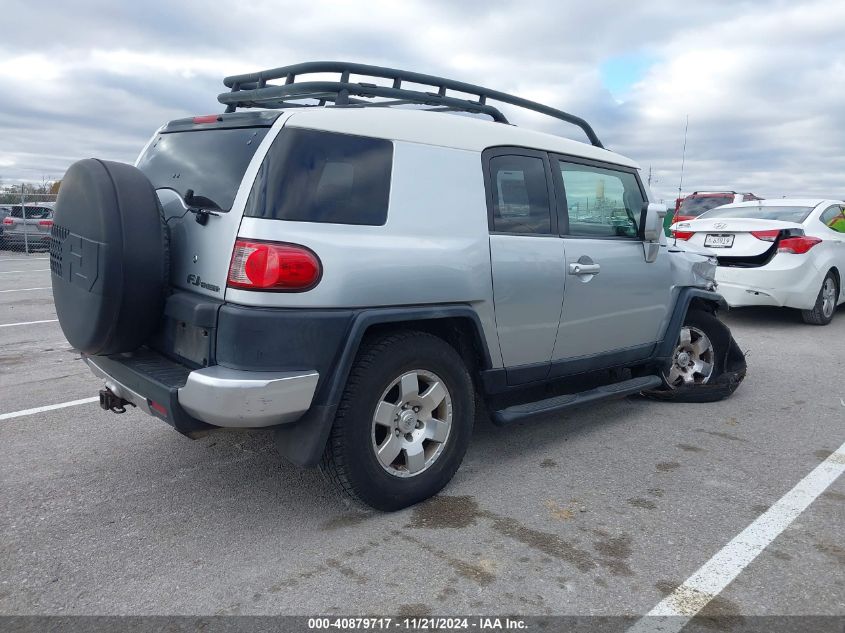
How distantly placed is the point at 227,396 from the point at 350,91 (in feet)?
5.49

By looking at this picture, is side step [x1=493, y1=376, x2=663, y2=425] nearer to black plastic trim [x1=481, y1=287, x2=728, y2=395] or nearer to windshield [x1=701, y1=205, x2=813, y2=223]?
black plastic trim [x1=481, y1=287, x2=728, y2=395]

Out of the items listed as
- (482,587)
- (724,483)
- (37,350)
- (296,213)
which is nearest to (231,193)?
(296,213)

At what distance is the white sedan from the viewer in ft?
26.5

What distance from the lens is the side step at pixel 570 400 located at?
12.3 feet

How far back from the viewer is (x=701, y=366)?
5328 millimetres

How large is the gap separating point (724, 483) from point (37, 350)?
20.3 feet

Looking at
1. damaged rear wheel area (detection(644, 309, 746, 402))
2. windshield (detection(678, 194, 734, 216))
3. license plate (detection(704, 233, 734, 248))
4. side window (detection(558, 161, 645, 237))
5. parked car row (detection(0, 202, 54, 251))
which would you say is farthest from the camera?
parked car row (detection(0, 202, 54, 251))

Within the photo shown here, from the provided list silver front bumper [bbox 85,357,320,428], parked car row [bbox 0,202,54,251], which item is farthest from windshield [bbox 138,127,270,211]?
parked car row [bbox 0,202,54,251]

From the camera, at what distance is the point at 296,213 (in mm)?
2879

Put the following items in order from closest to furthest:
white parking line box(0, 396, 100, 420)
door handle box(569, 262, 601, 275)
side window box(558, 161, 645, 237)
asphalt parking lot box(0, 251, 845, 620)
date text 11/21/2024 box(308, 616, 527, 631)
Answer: date text 11/21/2024 box(308, 616, 527, 631) → asphalt parking lot box(0, 251, 845, 620) → door handle box(569, 262, 601, 275) → side window box(558, 161, 645, 237) → white parking line box(0, 396, 100, 420)

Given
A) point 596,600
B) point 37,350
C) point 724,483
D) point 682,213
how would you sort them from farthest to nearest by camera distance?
point 682,213 → point 37,350 → point 724,483 → point 596,600

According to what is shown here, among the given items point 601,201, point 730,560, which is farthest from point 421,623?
point 601,201

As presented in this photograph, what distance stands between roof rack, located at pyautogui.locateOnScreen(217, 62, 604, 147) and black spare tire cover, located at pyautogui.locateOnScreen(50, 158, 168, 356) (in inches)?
39.5

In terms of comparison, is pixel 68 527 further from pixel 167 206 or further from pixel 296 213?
pixel 296 213
